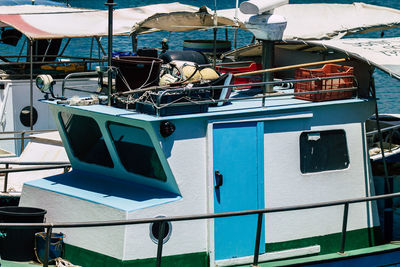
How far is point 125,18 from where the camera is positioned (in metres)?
23.7

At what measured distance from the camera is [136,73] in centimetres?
922

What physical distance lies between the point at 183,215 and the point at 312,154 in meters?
1.95

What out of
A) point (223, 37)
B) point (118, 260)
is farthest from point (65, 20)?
point (223, 37)

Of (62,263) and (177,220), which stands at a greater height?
(177,220)

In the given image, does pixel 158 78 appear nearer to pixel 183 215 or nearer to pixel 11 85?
pixel 183 215

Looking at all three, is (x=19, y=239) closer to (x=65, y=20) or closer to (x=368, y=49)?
(x=368, y=49)

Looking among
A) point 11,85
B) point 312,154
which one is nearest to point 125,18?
point 11,85

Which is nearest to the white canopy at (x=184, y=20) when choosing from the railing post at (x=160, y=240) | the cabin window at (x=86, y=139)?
the cabin window at (x=86, y=139)

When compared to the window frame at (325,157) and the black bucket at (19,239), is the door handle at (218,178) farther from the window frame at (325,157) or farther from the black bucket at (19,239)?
the black bucket at (19,239)

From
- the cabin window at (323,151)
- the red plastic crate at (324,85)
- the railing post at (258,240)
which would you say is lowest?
the railing post at (258,240)

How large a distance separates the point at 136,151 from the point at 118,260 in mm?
1338

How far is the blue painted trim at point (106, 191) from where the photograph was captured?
866cm

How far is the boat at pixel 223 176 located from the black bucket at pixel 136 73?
0.04 m

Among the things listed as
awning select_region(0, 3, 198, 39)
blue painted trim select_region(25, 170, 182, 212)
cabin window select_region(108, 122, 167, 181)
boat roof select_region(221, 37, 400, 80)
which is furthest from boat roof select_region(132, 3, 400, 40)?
cabin window select_region(108, 122, 167, 181)
